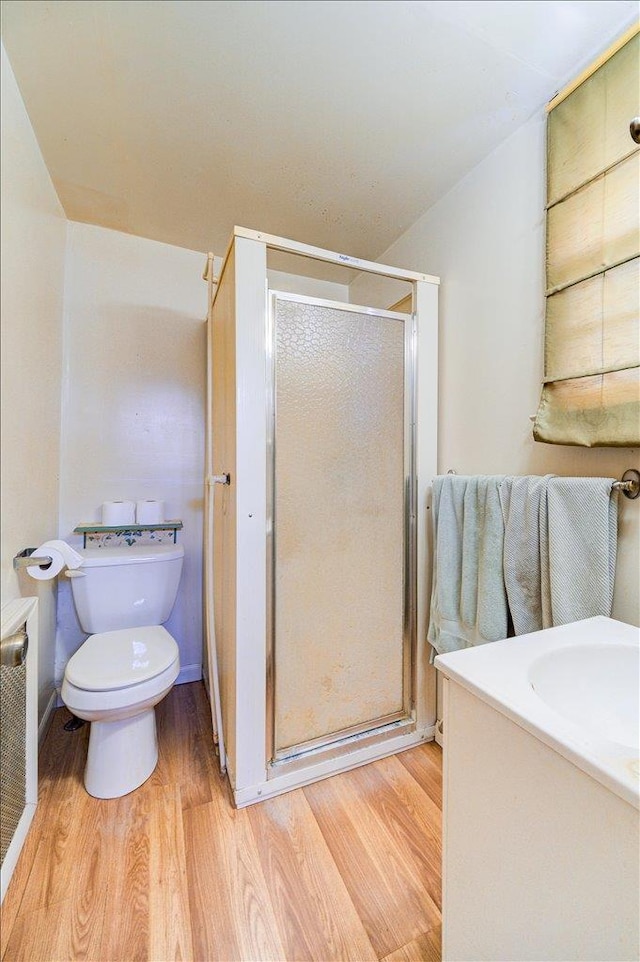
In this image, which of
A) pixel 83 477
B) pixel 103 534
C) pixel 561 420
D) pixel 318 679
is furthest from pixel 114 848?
pixel 561 420

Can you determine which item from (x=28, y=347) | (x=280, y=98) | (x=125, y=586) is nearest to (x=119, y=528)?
(x=125, y=586)

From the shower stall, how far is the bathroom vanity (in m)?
0.65

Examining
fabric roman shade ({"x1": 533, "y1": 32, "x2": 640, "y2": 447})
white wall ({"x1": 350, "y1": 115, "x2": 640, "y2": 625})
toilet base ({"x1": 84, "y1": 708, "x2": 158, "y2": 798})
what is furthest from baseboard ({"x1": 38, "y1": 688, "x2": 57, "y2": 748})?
fabric roman shade ({"x1": 533, "y1": 32, "x2": 640, "y2": 447})

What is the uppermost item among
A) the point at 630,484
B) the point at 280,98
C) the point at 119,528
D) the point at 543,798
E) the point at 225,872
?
the point at 280,98

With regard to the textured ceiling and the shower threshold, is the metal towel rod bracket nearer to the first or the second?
the textured ceiling

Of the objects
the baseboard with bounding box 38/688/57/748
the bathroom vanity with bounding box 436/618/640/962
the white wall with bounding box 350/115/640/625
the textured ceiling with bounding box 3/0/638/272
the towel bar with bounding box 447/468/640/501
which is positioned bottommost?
the baseboard with bounding box 38/688/57/748

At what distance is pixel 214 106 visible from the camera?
110 cm

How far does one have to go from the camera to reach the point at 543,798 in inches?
22.0

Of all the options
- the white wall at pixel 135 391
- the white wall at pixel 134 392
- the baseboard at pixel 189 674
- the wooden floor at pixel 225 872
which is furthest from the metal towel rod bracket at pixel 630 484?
the baseboard at pixel 189 674

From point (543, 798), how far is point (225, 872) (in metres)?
0.96

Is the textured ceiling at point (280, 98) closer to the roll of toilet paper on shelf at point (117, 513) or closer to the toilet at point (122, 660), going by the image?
the roll of toilet paper on shelf at point (117, 513)

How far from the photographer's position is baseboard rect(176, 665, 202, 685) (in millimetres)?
1986

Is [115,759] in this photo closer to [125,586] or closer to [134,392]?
[125,586]

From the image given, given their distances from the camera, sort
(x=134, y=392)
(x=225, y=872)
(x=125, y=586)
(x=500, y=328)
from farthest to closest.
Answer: (x=134, y=392)
(x=125, y=586)
(x=500, y=328)
(x=225, y=872)
